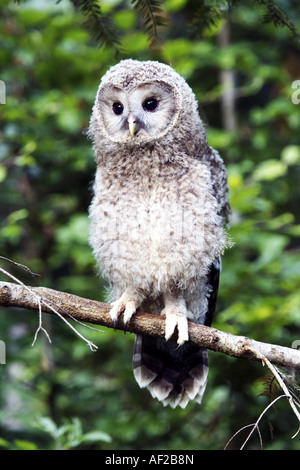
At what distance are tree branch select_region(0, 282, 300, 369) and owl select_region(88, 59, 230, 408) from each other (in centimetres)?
17

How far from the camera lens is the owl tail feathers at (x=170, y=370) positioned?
2.97 metres

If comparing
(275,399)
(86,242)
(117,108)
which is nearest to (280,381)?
(275,399)

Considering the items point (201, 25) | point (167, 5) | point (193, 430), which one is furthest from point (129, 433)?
point (167, 5)

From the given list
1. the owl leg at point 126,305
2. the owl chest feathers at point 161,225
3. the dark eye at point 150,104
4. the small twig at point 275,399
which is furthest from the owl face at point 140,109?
the small twig at point 275,399

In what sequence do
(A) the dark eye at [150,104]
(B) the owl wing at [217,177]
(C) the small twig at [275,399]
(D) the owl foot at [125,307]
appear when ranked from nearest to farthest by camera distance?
(C) the small twig at [275,399] → (D) the owl foot at [125,307] → (A) the dark eye at [150,104] → (B) the owl wing at [217,177]

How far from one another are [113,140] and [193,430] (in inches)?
118

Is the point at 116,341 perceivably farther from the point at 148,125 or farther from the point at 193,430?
the point at 148,125

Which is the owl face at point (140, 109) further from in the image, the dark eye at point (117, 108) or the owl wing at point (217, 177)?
the owl wing at point (217, 177)

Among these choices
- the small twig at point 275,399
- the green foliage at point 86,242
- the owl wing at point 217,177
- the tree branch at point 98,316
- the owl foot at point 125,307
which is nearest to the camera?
the small twig at point 275,399

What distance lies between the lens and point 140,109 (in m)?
2.71

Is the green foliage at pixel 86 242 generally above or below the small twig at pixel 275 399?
above

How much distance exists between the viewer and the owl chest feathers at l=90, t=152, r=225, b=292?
8.82 feet

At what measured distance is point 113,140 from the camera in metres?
2.77

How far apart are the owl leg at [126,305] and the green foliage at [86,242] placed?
2.81 feet
